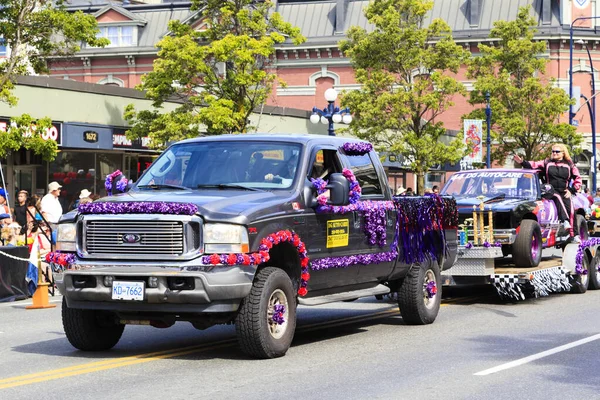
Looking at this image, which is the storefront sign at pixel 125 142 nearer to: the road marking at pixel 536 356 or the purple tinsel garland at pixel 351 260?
the purple tinsel garland at pixel 351 260

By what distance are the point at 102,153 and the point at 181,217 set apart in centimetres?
2691

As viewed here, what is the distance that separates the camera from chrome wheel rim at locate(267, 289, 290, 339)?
10.2 meters

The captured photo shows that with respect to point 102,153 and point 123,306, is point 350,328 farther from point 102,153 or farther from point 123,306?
point 102,153

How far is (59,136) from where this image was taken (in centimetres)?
3159

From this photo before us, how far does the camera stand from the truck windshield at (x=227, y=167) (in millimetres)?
11148

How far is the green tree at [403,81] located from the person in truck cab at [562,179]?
26316 mm

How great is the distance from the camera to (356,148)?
Result: 12.4 metres

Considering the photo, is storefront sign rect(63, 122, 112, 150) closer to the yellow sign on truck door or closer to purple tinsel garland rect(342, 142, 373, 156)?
purple tinsel garland rect(342, 142, 373, 156)

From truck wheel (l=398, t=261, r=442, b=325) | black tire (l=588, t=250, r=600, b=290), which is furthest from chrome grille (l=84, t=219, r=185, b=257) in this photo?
black tire (l=588, t=250, r=600, b=290)

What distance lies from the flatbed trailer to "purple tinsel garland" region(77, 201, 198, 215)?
6.80m

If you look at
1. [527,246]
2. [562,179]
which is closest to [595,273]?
[562,179]

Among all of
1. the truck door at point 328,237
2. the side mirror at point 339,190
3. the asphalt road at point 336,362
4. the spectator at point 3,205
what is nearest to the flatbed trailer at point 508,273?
the asphalt road at point 336,362

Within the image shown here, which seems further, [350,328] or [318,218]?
[350,328]

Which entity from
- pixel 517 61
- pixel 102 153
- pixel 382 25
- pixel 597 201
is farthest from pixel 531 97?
pixel 102 153
